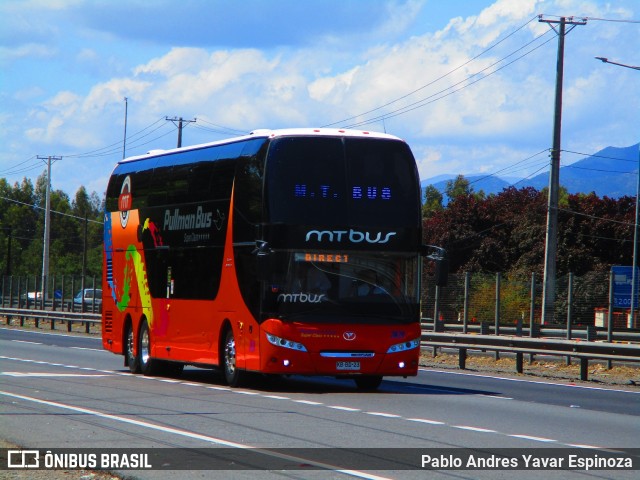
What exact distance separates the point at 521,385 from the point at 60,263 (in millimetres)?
115949

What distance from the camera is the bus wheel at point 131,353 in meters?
24.8

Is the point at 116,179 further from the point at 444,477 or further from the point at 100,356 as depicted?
the point at 444,477

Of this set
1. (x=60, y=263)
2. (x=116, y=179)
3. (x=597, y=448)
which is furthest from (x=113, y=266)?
(x=60, y=263)

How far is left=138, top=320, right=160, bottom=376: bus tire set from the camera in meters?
24.1

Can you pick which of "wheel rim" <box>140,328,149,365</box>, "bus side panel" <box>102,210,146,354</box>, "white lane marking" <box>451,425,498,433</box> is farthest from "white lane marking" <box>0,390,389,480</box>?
"bus side panel" <box>102,210,146,354</box>

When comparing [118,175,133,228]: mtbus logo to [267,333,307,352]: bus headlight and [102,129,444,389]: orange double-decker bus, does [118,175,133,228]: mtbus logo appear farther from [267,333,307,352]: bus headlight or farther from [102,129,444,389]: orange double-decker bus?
[267,333,307,352]: bus headlight

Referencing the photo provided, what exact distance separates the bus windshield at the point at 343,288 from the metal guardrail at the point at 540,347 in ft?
20.3

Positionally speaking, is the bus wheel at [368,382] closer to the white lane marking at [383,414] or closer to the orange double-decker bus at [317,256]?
the orange double-decker bus at [317,256]

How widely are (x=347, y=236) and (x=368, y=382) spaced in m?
2.91

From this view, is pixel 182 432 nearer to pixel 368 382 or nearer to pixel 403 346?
pixel 403 346

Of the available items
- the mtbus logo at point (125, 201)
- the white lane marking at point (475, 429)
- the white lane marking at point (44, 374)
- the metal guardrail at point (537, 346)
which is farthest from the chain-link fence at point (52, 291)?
the white lane marking at point (475, 429)

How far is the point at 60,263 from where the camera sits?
133875mm

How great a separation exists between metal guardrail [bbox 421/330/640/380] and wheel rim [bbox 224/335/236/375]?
7737mm

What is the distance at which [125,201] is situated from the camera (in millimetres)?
25828
